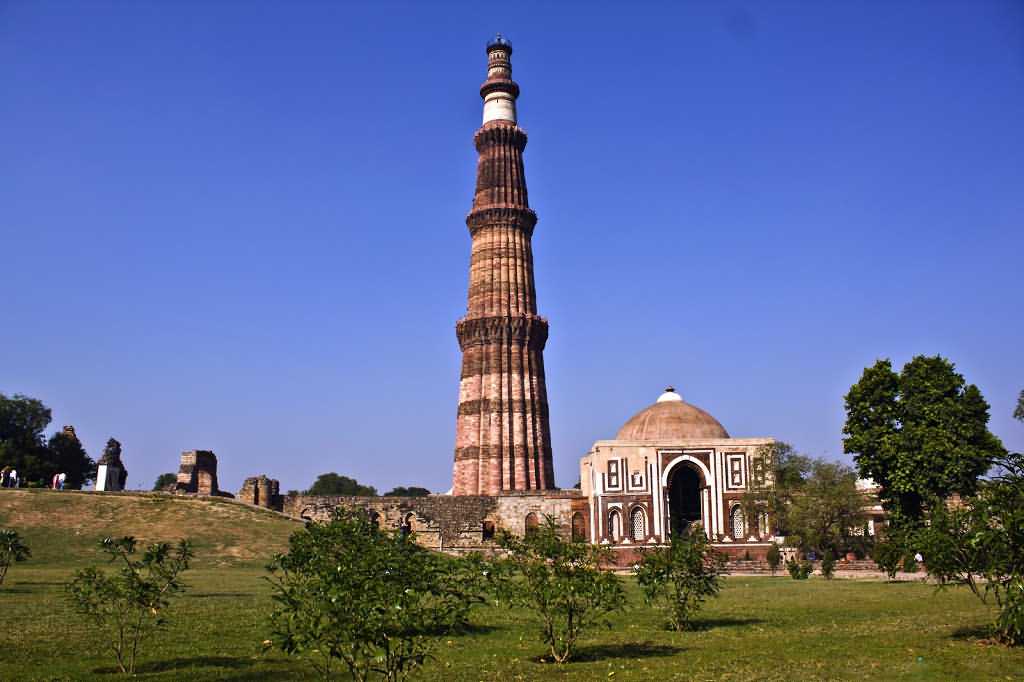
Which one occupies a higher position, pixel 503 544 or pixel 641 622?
pixel 503 544

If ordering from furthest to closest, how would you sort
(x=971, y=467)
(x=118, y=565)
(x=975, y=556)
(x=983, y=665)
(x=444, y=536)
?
(x=444, y=536), (x=971, y=467), (x=118, y=565), (x=975, y=556), (x=983, y=665)

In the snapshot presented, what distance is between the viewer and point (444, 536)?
161 feet

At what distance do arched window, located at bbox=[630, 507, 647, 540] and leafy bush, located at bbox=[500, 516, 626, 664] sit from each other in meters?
32.1

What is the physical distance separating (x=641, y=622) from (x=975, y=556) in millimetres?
7312

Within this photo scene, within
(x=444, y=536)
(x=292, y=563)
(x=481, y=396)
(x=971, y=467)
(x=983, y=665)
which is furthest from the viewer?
(x=481, y=396)

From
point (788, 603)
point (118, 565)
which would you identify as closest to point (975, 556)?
point (788, 603)

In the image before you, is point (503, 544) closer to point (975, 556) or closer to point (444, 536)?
point (975, 556)

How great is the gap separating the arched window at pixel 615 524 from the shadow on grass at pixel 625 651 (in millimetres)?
31334

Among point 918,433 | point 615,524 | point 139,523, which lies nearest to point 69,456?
point 139,523

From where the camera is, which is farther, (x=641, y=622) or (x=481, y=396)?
(x=481, y=396)

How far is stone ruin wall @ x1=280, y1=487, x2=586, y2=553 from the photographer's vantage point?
4847cm

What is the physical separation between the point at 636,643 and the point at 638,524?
31.5 metres

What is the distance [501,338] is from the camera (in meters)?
53.1

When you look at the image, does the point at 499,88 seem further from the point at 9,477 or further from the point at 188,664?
the point at 188,664
